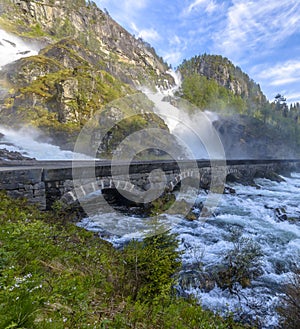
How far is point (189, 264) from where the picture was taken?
7426 mm

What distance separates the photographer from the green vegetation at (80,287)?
2275 mm

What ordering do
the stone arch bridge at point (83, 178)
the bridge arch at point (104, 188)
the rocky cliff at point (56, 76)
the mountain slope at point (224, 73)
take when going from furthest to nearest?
1. the mountain slope at point (224, 73)
2. the rocky cliff at point (56, 76)
3. the bridge arch at point (104, 188)
4. the stone arch bridge at point (83, 178)

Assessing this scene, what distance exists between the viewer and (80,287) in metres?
3.21

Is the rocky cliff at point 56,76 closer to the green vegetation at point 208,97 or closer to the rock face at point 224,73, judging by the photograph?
the green vegetation at point 208,97

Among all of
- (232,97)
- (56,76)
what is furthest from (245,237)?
(232,97)

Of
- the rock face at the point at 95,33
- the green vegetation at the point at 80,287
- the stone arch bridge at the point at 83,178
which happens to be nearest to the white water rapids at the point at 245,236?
the green vegetation at the point at 80,287

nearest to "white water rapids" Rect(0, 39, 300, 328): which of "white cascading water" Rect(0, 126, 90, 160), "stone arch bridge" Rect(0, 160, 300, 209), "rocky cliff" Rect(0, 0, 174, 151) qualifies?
"stone arch bridge" Rect(0, 160, 300, 209)

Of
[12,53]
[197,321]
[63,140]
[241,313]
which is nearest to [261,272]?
[241,313]

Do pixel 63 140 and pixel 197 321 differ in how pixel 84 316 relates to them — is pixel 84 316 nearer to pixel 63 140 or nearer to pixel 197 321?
pixel 197 321

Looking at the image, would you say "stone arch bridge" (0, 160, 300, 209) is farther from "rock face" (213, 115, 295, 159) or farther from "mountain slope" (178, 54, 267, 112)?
"mountain slope" (178, 54, 267, 112)

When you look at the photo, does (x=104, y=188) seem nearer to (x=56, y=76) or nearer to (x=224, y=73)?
(x=56, y=76)

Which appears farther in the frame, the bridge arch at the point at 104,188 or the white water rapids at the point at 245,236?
the bridge arch at the point at 104,188

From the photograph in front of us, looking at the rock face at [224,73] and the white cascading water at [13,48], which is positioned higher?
the rock face at [224,73]

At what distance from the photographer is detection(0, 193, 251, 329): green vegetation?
228cm
